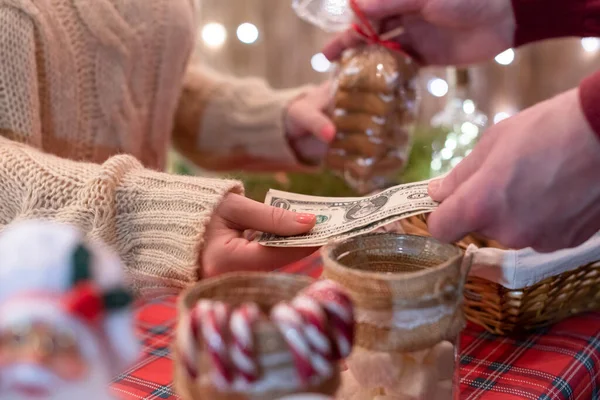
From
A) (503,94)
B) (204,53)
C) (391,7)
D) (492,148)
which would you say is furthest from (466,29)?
(204,53)

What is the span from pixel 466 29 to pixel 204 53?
1335 mm

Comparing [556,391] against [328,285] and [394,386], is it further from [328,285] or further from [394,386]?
[328,285]

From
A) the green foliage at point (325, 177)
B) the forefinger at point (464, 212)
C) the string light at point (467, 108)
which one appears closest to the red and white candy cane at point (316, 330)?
the forefinger at point (464, 212)

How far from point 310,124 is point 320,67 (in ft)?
3.40

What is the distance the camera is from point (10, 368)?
0.81ft

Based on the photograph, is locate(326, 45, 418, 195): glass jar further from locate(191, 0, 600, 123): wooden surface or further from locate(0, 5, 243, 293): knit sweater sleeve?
locate(191, 0, 600, 123): wooden surface

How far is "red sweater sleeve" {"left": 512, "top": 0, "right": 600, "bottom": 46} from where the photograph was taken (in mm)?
796

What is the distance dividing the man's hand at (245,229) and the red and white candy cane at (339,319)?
0.81 ft

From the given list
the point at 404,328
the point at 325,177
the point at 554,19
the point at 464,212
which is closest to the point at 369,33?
the point at 554,19

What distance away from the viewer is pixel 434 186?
557 mm

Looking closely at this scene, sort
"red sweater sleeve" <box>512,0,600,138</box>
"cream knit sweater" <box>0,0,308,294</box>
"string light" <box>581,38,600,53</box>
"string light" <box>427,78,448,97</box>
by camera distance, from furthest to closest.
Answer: "string light" <box>427,78,448,97</box> → "string light" <box>581,38,600,53</box> → "red sweater sleeve" <box>512,0,600,138</box> → "cream knit sweater" <box>0,0,308,294</box>

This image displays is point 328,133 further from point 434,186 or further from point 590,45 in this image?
point 590,45

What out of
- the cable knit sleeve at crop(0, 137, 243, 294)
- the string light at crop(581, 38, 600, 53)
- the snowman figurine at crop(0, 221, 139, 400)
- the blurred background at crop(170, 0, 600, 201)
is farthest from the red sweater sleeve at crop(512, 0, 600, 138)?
the string light at crop(581, 38, 600, 53)

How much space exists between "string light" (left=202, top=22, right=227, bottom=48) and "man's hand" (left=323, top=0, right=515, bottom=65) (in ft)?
3.93
